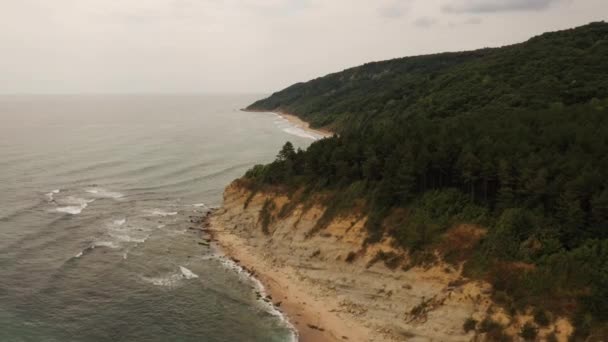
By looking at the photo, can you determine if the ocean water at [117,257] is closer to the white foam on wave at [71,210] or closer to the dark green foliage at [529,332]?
the white foam on wave at [71,210]

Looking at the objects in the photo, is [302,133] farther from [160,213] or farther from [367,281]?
[367,281]

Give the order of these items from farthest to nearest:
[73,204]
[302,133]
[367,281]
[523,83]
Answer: [302,133], [523,83], [73,204], [367,281]

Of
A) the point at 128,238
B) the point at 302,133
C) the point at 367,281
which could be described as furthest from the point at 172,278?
the point at 302,133

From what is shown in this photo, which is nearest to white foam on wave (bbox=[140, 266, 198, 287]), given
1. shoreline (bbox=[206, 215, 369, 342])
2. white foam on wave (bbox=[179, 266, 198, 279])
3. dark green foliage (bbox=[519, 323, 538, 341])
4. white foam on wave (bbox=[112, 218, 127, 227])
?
white foam on wave (bbox=[179, 266, 198, 279])

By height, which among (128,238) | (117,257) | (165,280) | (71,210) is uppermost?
(71,210)

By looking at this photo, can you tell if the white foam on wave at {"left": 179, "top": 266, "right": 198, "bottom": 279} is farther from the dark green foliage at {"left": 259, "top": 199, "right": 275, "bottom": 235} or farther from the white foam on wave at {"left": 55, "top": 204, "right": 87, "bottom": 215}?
the white foam on wave at {"left": 55, "top": 204, "right": 87, "bottom": 215}

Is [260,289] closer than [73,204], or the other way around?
[260,289]

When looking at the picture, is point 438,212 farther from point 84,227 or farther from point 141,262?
point 84,227
